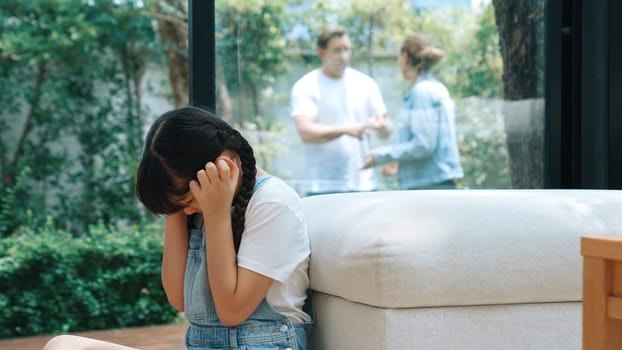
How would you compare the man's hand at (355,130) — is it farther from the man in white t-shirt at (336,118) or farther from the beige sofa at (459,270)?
the beige sofa at (459,270)

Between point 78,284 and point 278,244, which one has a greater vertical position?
point 278,244

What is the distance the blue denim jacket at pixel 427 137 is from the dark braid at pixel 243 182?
2075 mm

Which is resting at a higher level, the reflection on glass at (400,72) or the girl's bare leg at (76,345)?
the reflection on glass at (400,72)

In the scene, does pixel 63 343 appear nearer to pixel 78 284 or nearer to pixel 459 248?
pixel 459 248

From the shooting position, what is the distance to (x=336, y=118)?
3.78 meters

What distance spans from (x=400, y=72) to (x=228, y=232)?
233 centimetres

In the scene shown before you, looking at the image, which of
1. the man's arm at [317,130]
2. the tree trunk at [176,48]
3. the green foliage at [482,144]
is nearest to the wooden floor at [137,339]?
the man's arm at [317,130]

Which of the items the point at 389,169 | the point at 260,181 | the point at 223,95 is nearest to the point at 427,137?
the point at 389,169

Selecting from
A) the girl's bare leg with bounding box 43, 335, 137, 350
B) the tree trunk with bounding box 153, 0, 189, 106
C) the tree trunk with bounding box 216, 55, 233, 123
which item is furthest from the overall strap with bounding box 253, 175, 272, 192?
the tree trunk with bounding box 153, 0, 189, 106

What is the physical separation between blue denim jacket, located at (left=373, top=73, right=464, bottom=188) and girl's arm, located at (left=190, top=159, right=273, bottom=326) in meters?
2.16

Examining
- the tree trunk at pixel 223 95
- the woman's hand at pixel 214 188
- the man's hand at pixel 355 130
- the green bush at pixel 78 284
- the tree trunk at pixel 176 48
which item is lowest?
the green bush at pixel 78 284

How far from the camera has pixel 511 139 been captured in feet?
12.3

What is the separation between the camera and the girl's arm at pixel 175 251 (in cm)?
183

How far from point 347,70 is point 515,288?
2.32m
